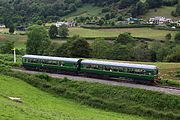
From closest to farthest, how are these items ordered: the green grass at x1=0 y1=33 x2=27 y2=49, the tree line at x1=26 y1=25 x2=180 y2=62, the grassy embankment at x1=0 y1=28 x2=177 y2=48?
the tree line at x1=26 y1=25 x2=180 y2=62 → the green grass at x1=0 y1=33 x2=27 y2=49 → the grassy embankment at x1=0 y1=28 x2=177 y2=48

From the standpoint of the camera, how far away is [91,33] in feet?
442

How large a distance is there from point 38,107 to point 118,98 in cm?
1144

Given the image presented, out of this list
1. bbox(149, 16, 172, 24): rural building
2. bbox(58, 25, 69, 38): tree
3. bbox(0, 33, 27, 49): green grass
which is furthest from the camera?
bbox(149, 16, 172, 24): rural building

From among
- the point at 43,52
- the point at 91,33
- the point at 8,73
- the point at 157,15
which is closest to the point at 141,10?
the point at 157,15

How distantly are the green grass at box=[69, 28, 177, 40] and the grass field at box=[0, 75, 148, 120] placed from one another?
78080mm

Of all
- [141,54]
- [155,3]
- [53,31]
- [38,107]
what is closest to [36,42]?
[141,54]

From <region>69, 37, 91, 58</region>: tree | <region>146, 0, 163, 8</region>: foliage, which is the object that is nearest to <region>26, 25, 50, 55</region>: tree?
<region>69, 37, 91, 58</region>: tree

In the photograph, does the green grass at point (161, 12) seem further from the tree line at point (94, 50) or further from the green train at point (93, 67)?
the green train at point (93, 67)

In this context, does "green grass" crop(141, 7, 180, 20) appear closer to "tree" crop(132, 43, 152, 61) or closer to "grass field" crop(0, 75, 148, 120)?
"tree" crop(132, 43, 152, 61)

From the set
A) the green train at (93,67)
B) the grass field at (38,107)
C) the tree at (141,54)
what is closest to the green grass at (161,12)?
the tree at (141,54)

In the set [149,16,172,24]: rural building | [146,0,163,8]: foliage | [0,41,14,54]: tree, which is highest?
[146,0,163,8]: foliage

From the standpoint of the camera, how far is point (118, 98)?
4522cm

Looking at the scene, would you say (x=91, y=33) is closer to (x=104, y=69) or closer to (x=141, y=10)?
(x=141, y=10)

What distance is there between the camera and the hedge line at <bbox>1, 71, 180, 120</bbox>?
4128cm
